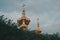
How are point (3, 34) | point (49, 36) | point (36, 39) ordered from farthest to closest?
point (49, 36)
point (36, 39)
point (3, 34)

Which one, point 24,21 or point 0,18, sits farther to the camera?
point 24,21

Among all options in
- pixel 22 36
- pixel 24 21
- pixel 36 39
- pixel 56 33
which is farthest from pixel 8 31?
pixel 24 21

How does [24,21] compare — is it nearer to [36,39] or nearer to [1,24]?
[36,39]

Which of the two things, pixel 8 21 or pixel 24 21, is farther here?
pixel 24 21

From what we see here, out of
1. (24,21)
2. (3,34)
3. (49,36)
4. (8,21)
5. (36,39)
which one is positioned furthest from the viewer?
(24,21)

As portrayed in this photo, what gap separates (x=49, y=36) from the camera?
43781 mm

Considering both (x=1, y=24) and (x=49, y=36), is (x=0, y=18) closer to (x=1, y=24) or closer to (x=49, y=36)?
(x=1, y=24)

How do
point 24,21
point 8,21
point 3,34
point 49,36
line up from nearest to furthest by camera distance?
point 3,34, point 8,21, point 49,36, point 24,21

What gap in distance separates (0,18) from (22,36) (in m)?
3.57

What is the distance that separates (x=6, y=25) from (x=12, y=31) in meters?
1.00

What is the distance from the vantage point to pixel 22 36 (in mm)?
36875

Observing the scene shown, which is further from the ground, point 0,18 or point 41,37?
point 0,18

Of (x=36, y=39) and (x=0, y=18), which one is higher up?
(x=0, y=18)

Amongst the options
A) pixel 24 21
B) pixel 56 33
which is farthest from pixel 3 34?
pixel 24 21
